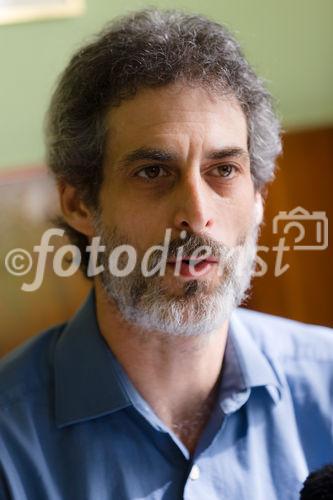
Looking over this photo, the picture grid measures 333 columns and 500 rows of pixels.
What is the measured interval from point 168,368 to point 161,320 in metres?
0.12

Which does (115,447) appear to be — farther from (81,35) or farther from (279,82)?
(279,82)

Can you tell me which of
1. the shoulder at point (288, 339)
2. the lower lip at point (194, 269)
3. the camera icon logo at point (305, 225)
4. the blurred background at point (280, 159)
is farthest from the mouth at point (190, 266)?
the camera icon logo at point (305, 225)

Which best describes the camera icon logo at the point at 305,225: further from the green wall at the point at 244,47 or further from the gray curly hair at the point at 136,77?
the gray curly hair at the point at 136,77

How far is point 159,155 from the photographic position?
3.77ft

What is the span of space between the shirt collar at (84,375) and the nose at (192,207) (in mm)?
274

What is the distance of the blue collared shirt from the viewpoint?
1.12m

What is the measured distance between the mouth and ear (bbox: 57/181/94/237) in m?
0.23

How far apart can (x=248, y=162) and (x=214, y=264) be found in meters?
0.21

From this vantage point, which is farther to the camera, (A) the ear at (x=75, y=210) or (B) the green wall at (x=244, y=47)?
(B) the green wall at (x=244, y=47)

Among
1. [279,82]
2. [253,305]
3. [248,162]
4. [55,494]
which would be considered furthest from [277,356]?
[279,82]

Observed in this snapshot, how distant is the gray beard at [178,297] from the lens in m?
1.15

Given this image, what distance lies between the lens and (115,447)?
3.76 feet

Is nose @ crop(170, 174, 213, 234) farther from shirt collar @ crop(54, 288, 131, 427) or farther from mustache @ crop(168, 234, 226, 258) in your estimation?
shirt collar @ crop(54, 288, 131, 427)

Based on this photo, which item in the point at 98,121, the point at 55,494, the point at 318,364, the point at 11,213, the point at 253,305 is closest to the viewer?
the point at 55,494
